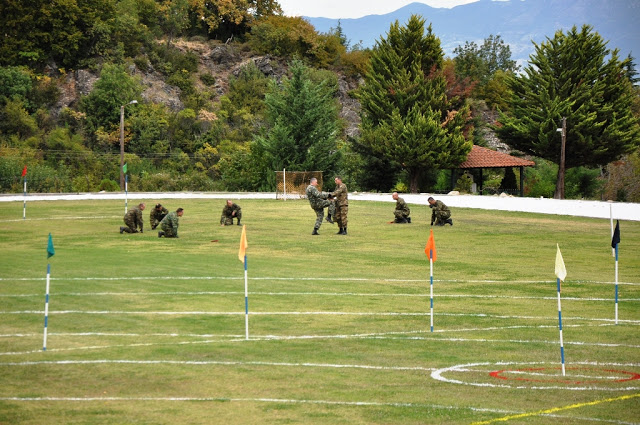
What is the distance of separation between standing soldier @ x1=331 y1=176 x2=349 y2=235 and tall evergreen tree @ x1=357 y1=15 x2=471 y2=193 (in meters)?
44.8

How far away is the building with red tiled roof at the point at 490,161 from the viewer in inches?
3255

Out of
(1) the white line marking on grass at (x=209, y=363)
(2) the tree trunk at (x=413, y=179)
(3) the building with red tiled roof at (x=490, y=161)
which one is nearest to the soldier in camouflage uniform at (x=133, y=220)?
(1) the white line marking on grass at (x=209, y=363)

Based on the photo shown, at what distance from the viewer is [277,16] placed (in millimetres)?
144750

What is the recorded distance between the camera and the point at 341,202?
118 ft

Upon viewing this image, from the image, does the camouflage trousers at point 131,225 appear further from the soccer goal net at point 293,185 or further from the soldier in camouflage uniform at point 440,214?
the soccer goal net at point 293,185

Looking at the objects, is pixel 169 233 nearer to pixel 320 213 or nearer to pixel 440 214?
pixel 320 213

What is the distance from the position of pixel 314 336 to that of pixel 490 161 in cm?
7138

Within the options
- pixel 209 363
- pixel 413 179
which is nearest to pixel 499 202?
pixel 413 179

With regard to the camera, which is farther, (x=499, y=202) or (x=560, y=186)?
(x=560, y=186)

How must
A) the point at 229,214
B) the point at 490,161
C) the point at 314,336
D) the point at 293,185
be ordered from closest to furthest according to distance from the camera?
the point at 314,336 < the point at 229,214 < the point at 293,185 < the point at 490,161

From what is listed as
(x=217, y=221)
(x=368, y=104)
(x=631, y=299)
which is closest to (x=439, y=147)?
(x=368, y=104)

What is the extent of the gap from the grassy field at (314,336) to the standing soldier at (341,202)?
2933mm

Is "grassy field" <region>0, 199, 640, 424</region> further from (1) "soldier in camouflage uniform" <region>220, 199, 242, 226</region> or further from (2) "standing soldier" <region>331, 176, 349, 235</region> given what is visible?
(1) "soldier in camouflage uniform" <region>220, 199, 242, 226</region>

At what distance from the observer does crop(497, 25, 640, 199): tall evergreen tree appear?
269 ft
